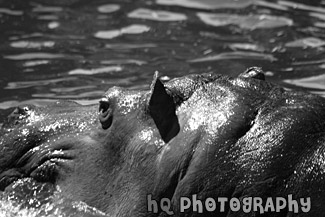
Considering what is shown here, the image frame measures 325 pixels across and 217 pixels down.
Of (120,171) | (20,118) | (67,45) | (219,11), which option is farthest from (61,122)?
(219,11)

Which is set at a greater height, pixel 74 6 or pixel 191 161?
pixel 191 161

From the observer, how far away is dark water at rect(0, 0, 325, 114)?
8.92m

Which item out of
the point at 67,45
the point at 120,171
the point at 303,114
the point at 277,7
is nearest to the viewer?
the point at 303,114

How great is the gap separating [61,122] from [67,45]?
17.1 ft

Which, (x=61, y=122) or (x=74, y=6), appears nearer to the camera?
(x=61, y=122)

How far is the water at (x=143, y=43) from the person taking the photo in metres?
8.89

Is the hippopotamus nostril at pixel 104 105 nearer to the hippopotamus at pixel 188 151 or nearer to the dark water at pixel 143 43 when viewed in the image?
the hippopotamus at pixel 188 151

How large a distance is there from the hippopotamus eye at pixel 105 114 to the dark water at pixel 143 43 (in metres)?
3.11

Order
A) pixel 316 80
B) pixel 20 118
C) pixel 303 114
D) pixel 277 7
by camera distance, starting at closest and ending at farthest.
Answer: pixel 303 114 → pixel 20 118 → pixel 316 80 → pixel 277 7

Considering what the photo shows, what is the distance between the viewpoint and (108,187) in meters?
4.75

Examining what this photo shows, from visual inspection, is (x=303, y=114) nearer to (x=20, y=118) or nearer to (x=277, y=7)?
(x=20, y=118)

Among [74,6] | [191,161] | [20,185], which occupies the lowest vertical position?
[74,6]

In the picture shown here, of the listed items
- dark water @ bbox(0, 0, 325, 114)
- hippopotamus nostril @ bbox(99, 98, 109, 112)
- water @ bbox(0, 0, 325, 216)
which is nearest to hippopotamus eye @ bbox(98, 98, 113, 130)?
hippopotamus nostril @ bbox(99, 98, 109, 112)

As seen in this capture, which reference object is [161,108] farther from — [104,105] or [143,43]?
[143,43]
